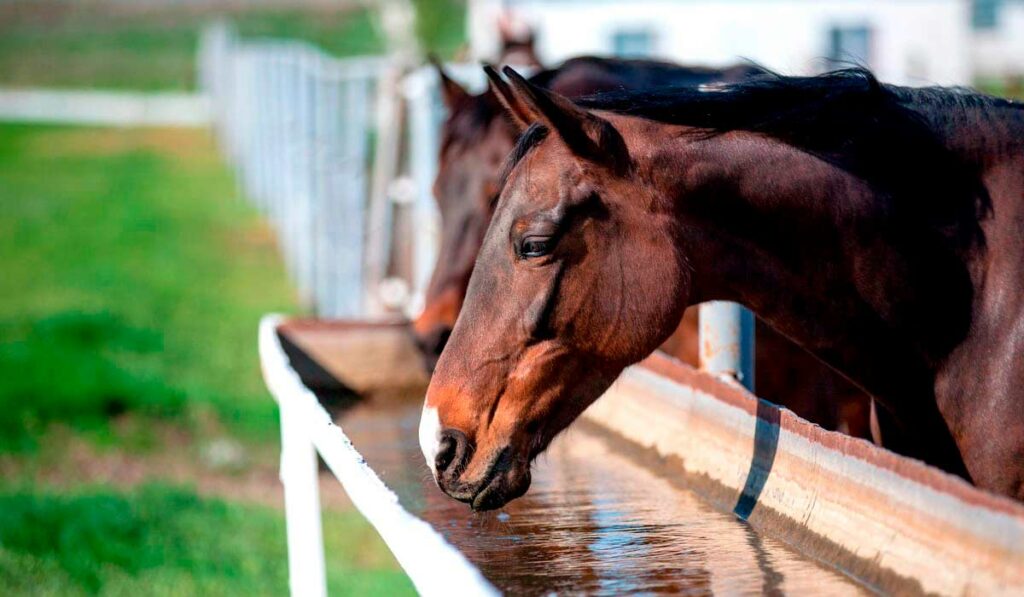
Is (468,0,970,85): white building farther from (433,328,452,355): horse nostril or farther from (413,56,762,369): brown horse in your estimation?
(433,328,452,355): horse nostril

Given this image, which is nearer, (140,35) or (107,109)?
(107,109)

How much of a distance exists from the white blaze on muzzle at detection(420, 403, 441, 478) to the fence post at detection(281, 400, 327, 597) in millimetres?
536

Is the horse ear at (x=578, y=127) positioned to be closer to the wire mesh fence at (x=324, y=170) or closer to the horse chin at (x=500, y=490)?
the horse chin at (x=500, y=490)

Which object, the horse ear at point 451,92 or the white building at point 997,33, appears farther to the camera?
the white building at point 997,33

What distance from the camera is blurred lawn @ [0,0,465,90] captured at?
133 feet

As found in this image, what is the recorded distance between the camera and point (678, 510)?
3.31 m

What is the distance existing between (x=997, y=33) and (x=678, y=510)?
35.3 meters

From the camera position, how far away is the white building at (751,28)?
85.0 feet

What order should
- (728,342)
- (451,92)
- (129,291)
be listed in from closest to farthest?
(728,342) < (451,92) < (129,291)

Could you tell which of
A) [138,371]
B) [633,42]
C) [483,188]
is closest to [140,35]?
[633,42]

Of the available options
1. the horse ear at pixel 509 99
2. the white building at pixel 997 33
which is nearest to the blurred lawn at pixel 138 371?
the horse ear at pixel 509 99

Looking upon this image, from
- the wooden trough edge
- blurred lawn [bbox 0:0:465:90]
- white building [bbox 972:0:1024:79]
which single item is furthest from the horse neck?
blurred lawn [bbox 0:0:465:90]

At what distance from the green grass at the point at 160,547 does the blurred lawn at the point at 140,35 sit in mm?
28860

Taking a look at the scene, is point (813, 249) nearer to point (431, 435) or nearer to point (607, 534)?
point (607, 534)
